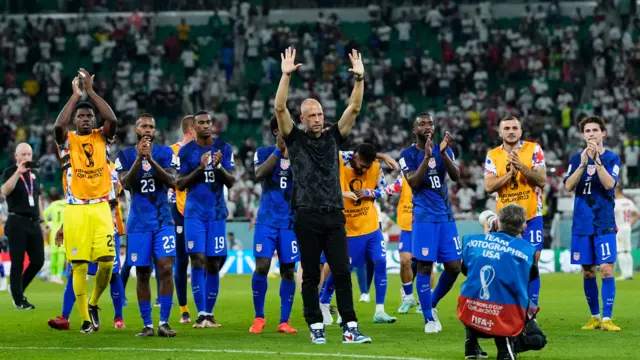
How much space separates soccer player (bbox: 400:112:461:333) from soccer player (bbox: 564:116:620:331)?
162 cm

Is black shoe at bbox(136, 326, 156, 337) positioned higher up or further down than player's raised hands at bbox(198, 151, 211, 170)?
further down

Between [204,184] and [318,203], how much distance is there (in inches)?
141

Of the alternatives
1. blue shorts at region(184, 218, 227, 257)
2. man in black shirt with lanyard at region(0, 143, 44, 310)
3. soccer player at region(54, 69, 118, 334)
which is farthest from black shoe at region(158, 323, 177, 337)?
man in black shirt with lanyard at region(0, 143, 44, 310)

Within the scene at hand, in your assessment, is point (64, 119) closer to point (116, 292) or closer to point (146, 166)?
point (146, 166)

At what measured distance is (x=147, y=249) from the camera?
43.3ft

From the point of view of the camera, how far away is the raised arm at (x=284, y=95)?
11016 mm

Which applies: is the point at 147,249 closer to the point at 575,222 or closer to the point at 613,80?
the point at 575,222

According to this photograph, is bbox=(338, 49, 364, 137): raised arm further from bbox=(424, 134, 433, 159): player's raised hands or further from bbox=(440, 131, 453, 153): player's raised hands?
bbox=(440, 131, 453, 153): player's raised hands

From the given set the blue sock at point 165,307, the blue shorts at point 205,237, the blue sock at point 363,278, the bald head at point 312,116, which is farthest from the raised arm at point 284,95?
the blue sock at point 363,278

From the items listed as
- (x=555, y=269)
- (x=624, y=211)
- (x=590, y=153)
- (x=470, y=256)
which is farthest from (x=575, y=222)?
(x=555, y=269)

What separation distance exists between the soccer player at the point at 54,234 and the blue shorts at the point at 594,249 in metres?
14.6

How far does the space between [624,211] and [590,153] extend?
13.6 meters

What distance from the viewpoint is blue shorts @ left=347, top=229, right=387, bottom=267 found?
14461 millimetres

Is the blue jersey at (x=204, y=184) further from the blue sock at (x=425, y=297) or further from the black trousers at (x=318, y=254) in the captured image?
the black trousers at (x=318, y=254)
